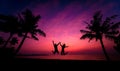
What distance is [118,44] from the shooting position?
933 inches

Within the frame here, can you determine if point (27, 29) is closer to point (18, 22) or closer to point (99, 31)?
point (18, 22)

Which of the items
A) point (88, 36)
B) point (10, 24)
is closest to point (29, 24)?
point (10, 24)

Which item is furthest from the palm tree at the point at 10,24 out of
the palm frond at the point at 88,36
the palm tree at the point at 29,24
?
the palm frond at the point at 88,36

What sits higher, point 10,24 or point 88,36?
point 10,24

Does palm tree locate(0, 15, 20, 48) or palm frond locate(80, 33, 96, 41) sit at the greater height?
palm tree locate(0, 15, 20, 48)

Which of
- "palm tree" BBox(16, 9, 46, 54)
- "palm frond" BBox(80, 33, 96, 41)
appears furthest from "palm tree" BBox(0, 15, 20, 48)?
"palm frond" BBox(80, 33, 96, 41)

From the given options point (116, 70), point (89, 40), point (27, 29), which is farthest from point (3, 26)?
point (116, 70)

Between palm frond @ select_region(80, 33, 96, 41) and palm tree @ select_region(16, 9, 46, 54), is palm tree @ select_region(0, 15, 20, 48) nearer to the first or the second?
palm tree @ select_region(16, 9, 46, 54)

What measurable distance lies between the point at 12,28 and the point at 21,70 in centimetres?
1677

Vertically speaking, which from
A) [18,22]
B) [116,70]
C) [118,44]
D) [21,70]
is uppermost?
[18,22]

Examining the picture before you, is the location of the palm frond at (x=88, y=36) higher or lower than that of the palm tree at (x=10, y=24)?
lower

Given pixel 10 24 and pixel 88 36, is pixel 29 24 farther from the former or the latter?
pixel 88 36

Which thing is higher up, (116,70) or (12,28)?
(12,28)

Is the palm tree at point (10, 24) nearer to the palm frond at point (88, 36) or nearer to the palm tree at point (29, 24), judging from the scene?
the palm tree at point (29, 24)
